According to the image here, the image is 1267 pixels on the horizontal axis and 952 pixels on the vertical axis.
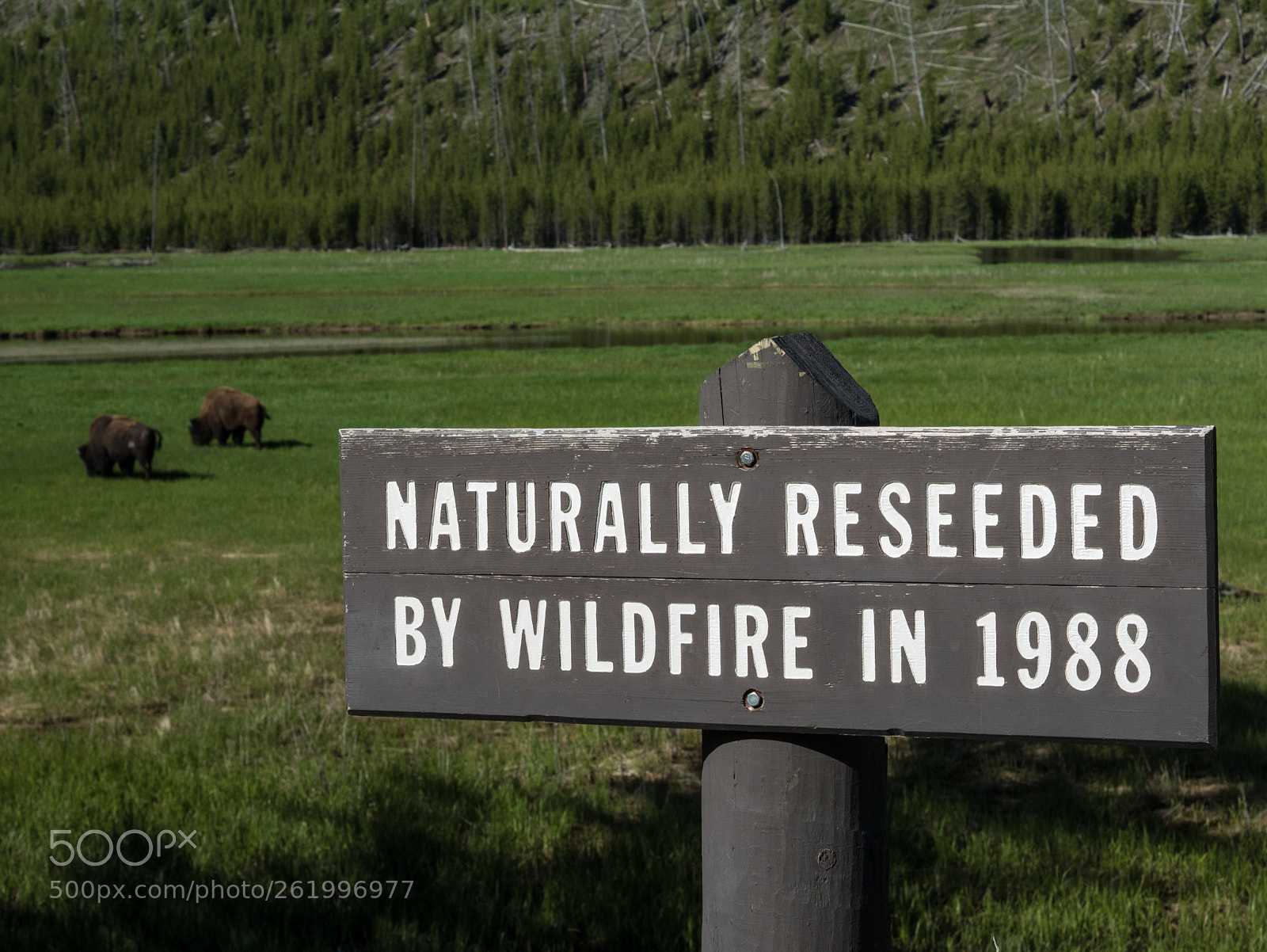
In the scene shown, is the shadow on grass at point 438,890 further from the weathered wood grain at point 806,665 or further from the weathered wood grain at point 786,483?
the weathered wood grain at point 786,483

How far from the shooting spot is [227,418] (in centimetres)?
1988

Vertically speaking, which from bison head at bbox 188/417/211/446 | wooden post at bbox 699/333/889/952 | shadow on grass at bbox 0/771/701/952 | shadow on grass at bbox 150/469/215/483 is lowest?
shadow on grass at bbox 150/469/215/483

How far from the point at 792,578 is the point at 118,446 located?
16.6 meters

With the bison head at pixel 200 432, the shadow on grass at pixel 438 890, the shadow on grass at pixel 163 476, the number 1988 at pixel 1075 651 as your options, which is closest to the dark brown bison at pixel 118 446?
the shadow on grass at pixel 163 476

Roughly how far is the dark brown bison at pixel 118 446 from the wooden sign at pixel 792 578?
51.1 feet

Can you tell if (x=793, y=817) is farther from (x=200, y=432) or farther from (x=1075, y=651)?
(x=200, y=432)

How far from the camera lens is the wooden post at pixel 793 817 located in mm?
2119

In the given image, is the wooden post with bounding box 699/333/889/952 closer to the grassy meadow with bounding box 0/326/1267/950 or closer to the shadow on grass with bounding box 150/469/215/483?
the grassy meadow with bounding box 0/326/1267/950

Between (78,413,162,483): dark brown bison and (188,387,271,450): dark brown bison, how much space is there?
2.07 metres

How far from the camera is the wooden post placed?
2119mm

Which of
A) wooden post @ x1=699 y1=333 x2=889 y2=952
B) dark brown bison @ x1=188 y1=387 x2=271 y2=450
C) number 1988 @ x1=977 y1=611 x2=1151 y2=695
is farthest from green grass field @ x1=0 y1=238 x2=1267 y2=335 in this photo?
number 1988 @ x1=977 y1=611 x2=1151 y2=695

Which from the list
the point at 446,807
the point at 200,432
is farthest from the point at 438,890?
the point at 200,432

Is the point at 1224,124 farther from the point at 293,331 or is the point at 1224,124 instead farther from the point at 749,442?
the point at 749,442

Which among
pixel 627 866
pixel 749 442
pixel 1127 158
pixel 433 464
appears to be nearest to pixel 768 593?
pixel 749 442
